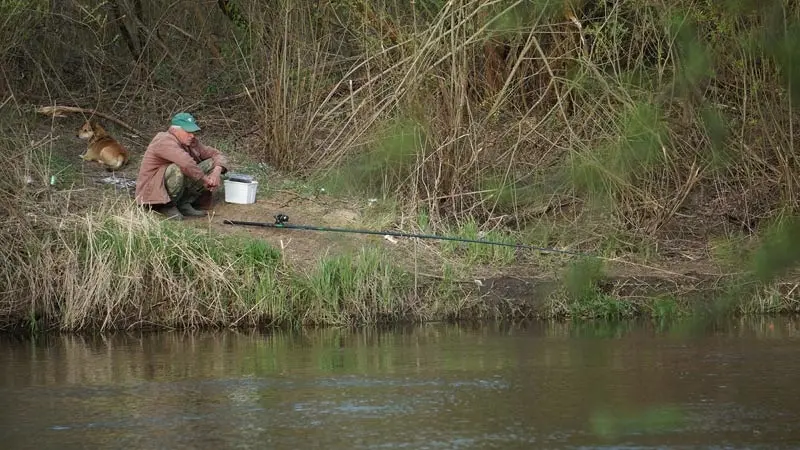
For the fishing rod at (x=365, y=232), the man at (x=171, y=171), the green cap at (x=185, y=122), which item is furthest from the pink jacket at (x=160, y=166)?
Answer: the fishing rod at (x=365, y=232)

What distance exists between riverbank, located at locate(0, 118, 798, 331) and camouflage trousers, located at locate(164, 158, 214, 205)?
252 mm

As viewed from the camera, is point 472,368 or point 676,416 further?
point 472,368

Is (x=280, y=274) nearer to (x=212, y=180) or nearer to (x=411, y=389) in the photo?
(x=212, y=180)

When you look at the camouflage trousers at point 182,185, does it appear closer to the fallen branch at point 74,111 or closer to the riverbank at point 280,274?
the riverbank at point 280,274

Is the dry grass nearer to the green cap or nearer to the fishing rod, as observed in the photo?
the fishing rod

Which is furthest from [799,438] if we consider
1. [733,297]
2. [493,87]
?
[493,87]

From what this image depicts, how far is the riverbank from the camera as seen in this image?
11.1 m

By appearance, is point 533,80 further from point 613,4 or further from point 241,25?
point 241,25

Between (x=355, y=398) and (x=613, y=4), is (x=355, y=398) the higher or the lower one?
the lower one

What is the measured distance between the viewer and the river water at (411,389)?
686 centimetres

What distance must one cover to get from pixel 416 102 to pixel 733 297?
905 cm

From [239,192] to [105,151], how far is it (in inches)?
71.3

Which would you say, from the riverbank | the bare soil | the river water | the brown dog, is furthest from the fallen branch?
the river water

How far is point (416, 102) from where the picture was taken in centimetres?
1332
